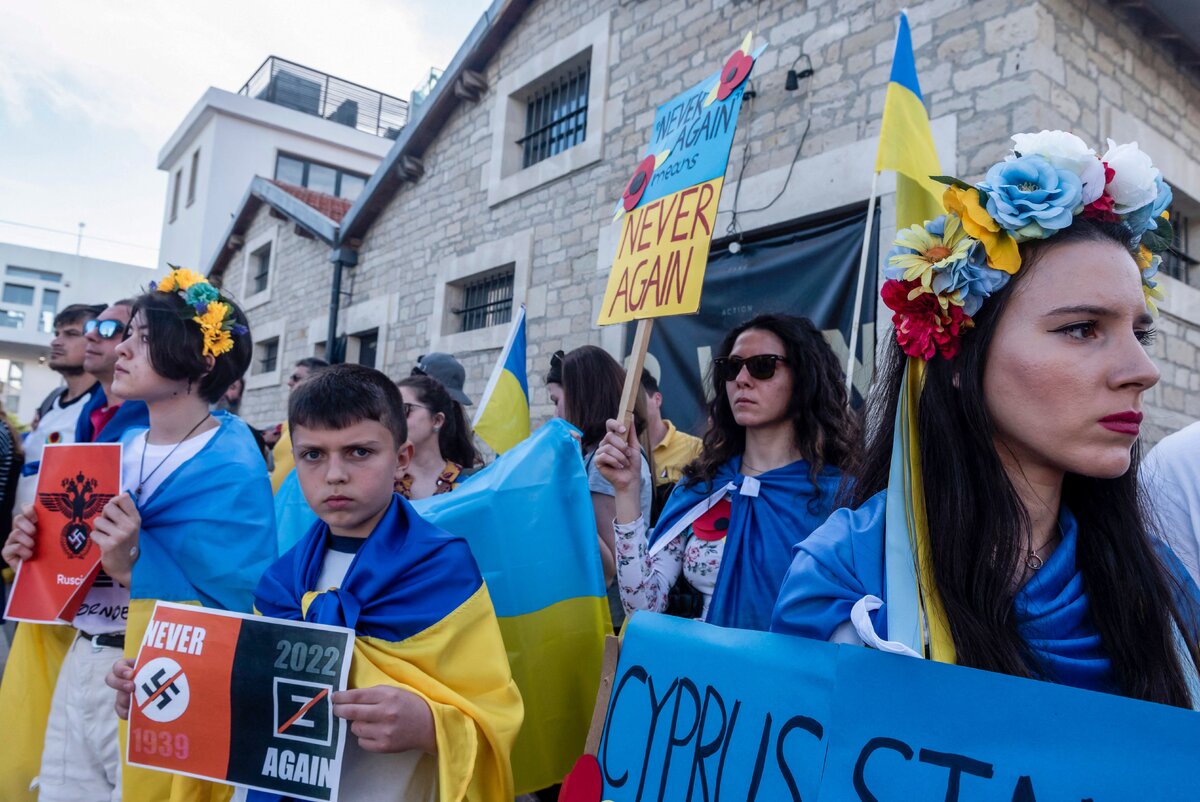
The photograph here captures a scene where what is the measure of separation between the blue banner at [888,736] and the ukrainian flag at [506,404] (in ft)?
9.67

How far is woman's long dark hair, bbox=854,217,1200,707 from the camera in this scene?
1.23m

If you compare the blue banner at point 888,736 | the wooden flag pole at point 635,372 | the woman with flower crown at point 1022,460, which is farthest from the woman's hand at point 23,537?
the woman with flower crown at point 1022,460

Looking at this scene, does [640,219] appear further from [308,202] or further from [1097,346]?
[308,202]

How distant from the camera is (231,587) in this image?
2.57 m

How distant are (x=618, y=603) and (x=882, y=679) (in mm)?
2386

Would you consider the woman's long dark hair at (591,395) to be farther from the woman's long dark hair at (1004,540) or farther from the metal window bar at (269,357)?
the metal window bar at (269,357)

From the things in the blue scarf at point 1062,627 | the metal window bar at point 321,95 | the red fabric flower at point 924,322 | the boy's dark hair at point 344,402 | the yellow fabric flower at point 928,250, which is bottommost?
the blue scarf at point 1062,627

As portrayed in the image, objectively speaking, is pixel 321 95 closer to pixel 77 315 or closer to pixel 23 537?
pixel 77 315

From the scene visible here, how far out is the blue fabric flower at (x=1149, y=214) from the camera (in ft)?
4.64

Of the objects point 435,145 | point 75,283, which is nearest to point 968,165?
point 435,145

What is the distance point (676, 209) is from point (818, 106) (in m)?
3.42

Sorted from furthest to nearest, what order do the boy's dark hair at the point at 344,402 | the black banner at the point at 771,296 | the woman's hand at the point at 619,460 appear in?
1. the black banner at the point at 771,296
2. the woman's hand at the point at 619,460
3. the boy's dark hair at the point at 344,402

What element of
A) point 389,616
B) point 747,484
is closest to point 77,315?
point 389,616

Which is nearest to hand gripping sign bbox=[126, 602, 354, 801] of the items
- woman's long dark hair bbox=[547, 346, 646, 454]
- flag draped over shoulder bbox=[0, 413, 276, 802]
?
flag draped over shoulder bbox=[0, 413, 276, 802]
